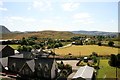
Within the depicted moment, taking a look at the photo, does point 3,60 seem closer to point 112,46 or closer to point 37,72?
point 37,72

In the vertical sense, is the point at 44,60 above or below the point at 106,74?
above

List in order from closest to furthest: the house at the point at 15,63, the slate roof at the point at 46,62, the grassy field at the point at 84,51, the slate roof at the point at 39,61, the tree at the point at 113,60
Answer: the slate roof at the point at 46,62, the slate roof at the point at 39,61, the house at the point at 15,63, the tree at the point at 113,60, the grassy field at the point at 84,51

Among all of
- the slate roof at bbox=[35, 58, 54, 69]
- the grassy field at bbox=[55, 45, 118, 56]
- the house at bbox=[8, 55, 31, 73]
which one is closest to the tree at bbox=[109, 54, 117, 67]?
the slate roof at bbox=[35, 58, 54, 69]

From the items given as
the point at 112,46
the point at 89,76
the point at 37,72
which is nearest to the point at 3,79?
the point at 37,72

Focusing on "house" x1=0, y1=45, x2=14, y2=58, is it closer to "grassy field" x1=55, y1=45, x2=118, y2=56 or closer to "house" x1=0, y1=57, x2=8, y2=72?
"house" x1=0, y1=57, x2=8, y2=72

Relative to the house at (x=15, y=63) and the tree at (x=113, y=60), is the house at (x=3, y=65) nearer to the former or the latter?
the house at (x=15, y=63)

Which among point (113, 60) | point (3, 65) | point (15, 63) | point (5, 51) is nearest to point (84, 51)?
point (113, 60)

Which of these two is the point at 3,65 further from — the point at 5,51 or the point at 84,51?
the point at 84,51

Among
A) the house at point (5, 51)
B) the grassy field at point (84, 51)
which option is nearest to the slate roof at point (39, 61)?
the house at point (5, 51)
